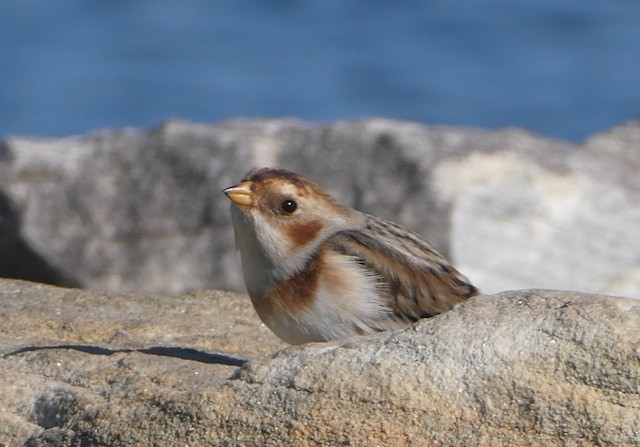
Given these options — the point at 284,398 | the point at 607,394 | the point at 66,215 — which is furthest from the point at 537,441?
the point at 66,215

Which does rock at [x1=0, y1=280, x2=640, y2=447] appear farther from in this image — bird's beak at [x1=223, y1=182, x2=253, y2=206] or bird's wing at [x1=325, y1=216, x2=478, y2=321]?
bird's beak at [x1=223, y1=182, x2=253, y2=206]

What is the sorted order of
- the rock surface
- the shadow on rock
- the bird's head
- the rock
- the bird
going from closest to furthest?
1. the rock
2. the shadow on rock
3. the bird
4. the bird's head
5. the rock surface

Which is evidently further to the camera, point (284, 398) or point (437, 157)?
point (437, 157)

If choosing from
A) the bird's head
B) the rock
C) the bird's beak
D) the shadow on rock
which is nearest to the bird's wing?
the bird's head

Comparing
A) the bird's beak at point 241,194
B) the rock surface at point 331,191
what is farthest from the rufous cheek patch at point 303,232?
the rock surface at point 331,191

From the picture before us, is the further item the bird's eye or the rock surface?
the rock surface

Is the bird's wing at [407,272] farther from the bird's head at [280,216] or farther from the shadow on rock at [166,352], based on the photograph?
the shadow on rock at [166,352]

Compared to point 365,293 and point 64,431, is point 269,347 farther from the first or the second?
point 64,431
